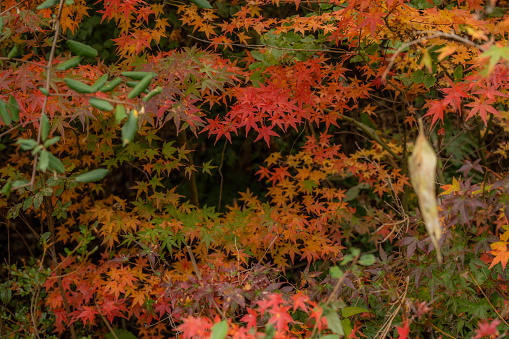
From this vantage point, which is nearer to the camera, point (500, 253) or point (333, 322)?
point (333, 322)

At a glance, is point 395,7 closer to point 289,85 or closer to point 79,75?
point 289,85

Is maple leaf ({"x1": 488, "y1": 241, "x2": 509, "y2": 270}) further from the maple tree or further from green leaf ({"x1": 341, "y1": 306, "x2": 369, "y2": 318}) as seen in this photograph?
green leaf ({"x1": 341, "y1": 306, "x2": 369, "y2": 318})

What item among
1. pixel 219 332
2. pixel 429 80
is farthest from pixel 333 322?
pixel 429 80

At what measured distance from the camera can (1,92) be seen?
239cm

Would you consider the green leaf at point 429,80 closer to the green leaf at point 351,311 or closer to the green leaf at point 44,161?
the green leaf at point 351,311

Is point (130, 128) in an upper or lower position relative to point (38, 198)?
upper

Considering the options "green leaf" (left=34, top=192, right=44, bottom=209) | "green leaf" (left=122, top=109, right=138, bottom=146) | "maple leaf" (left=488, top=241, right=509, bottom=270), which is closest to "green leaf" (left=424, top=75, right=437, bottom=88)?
"maple leaf" (left=488, top=241, right=509, bottom=270)

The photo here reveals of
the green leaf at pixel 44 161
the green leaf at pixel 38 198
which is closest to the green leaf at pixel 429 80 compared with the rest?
the green leaf at pixel 44 161

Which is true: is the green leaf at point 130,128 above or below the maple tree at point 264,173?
above

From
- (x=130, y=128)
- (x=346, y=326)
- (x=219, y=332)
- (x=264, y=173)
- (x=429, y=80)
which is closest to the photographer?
(x=219, y=332)

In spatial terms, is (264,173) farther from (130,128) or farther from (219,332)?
(219,332)

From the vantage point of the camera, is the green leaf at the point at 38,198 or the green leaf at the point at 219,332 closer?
the green leaf at the point at 219,332

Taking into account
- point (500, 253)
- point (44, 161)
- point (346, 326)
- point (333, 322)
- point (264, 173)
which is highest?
point (44, 161)

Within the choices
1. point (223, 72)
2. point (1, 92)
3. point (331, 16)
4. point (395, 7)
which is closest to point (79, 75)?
point (1, 92)
